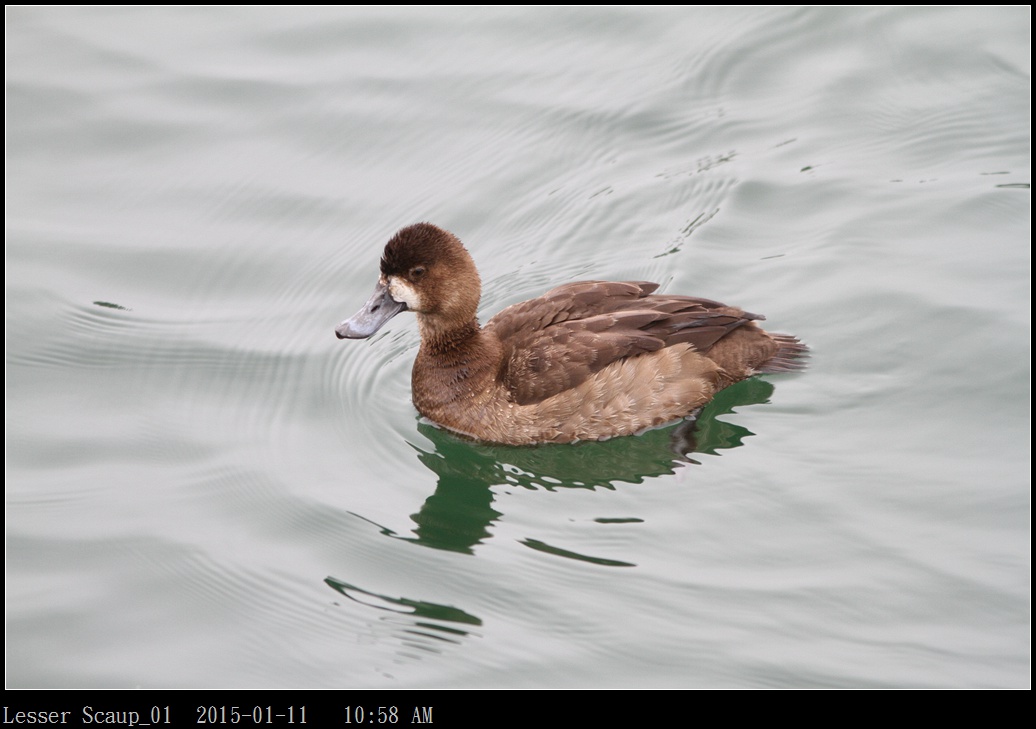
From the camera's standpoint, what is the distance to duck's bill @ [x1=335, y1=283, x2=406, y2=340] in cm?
804

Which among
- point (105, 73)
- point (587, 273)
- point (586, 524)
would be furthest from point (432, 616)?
point (105, 73)

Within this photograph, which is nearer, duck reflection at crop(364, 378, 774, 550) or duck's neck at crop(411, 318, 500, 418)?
duck reflection at crop(364, 378, 774, 550)

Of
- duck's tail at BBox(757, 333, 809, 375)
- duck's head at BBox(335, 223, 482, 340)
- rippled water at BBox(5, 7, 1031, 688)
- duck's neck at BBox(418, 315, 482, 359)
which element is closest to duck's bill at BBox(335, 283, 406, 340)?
duck's head at BBox(335, 223, 482, 340)

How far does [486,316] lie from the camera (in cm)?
932

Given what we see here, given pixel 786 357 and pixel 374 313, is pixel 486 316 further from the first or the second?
pixel 786 357

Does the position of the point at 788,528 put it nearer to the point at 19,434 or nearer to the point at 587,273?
the point at 587,273

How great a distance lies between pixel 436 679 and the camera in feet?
20.3

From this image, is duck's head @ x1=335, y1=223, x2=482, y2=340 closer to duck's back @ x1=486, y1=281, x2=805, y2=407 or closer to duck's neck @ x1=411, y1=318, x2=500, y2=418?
duck's neck @ x1=411, y1=318, x2=500, y2=418

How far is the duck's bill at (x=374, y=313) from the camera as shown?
26.4 ft

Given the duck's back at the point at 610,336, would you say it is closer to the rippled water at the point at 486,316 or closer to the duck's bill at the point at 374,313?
the rippled water at the point at 486,316

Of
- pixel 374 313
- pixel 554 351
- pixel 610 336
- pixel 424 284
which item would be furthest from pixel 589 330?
pixel 374 313

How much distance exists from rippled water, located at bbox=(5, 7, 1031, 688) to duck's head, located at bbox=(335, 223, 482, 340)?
67 centimetres

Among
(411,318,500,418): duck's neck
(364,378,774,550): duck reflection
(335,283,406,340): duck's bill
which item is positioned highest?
(335,283,406,340): duck's bill

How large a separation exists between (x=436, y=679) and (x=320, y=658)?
601 millimetres
